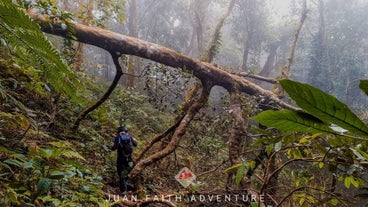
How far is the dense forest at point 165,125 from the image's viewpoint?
1.19 meters

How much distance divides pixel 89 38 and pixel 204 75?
7.37 feet

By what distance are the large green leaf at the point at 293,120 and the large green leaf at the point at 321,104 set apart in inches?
3.4

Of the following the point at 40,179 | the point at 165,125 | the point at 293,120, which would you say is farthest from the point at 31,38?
the point at 165,125

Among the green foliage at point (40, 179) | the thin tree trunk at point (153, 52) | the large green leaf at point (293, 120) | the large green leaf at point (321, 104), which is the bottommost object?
the green foliage at point (40, 179)

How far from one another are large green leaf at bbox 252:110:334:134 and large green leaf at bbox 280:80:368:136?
9 centimetres

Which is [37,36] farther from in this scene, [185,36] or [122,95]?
[185,36]

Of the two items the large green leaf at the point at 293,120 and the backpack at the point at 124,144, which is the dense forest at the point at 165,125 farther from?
the backpack at the point at 124,144

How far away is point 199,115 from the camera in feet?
21.0

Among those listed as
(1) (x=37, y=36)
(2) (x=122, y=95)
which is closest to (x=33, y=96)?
(2) (x=122, y=95)

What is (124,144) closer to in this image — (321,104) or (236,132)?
(236,132)

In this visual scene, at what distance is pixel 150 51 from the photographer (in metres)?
5.72

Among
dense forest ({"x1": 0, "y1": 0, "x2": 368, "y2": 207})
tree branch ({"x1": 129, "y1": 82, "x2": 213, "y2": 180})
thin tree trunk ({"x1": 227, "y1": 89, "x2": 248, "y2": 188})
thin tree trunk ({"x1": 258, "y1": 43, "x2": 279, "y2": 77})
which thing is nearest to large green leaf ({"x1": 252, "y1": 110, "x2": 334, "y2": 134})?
dense forest ({"x1": 0, "y1": 0, "x2": 368, "y2": 207})

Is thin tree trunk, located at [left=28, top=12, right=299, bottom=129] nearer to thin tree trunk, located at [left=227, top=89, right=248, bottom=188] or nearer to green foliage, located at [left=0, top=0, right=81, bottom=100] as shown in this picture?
thin tree trunk, located at [left=227, top=89, right=248, bottom=188]

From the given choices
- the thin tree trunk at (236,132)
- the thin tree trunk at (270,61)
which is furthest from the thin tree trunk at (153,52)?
the thin tree trunk at (270,61)
